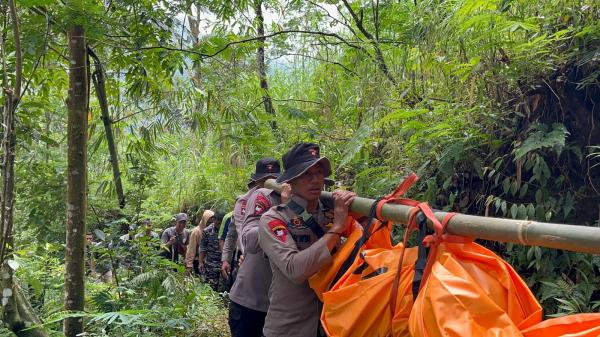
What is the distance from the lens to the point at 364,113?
5535mm

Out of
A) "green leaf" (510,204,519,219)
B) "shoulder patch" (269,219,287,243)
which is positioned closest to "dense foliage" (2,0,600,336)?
"green leaf" (510,204,519,219)

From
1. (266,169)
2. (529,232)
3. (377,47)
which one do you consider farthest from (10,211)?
(377,47)

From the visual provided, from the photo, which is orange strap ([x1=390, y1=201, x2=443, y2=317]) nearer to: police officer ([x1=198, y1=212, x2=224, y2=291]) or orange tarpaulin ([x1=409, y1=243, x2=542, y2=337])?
orange tarpaulin ([x1=409, y1=243, x2=542, y2=337])

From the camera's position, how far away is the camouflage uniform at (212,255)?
29.4 ft

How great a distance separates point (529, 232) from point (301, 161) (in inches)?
60.1

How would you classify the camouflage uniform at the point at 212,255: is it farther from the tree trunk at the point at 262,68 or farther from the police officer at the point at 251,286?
the police officer at the point at 251,286

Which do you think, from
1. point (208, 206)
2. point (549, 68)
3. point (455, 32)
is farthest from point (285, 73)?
point (549, 68)

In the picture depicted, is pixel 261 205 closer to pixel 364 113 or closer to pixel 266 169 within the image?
pixel 266 169

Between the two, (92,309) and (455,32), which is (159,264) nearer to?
(92,309)

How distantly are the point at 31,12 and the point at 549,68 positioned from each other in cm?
415

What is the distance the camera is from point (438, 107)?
164 inches

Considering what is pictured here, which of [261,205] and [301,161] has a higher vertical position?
[301,161]

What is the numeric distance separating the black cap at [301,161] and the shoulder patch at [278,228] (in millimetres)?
243

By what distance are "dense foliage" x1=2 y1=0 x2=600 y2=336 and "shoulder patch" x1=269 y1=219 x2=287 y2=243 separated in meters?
1.32
